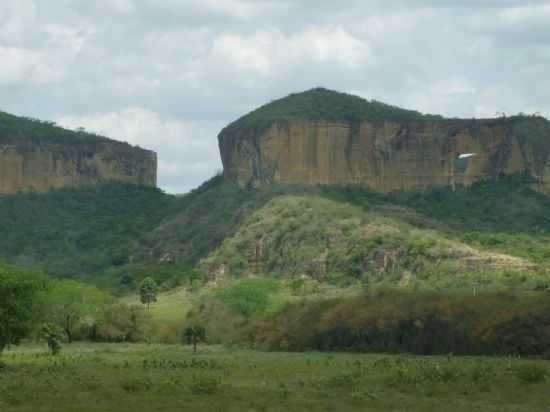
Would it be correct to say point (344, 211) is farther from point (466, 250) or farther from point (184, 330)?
point (184, 330)

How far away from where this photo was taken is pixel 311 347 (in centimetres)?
8131

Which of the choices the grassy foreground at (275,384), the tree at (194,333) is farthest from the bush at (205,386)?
the tree at (194,333)

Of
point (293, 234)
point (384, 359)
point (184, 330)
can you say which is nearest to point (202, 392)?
→ point (384, 359)

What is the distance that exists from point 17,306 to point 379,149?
73.3 m

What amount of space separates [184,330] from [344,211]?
30.1 meters

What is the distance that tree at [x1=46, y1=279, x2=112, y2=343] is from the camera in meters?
91.5

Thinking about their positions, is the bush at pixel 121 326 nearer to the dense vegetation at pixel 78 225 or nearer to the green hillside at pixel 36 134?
the dense vegetation at pixel 78 225

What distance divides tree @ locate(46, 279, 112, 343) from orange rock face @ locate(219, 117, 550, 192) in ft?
131

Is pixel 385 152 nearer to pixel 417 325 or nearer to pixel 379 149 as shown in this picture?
pixel 379 149

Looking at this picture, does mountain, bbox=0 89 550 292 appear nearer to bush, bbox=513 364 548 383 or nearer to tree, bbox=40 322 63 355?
tree, bbox=40 322 63 355

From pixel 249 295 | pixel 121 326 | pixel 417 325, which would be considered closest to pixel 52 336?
pixel 121 326

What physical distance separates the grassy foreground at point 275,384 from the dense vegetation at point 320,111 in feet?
219

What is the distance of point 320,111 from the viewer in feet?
453

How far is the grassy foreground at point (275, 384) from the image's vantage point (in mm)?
48344
